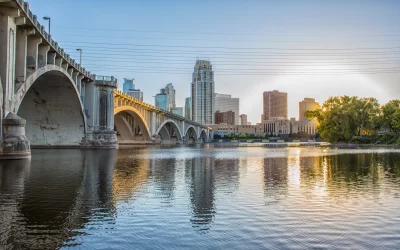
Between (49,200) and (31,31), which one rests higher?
(31,31)

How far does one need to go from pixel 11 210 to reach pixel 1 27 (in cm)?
2549

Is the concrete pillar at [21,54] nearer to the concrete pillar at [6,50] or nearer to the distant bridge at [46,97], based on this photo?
the distant bridge at [46,97]

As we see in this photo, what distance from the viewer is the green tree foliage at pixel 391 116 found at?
3863 inches

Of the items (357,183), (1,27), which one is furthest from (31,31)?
(357,183)

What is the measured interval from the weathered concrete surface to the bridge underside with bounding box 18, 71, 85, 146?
21.0m

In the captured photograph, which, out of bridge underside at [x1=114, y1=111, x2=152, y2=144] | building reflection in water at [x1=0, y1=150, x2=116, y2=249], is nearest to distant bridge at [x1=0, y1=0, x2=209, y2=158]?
bridge underside at [x1=114, y1=111, x2=152, y2=144]

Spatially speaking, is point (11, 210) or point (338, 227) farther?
point (11, 210)

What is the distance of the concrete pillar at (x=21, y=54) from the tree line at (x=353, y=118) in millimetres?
82541

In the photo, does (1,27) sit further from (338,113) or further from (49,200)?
(338,113)

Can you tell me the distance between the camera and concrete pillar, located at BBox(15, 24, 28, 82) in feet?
117

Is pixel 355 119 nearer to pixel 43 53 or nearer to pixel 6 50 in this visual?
pixel 43 53

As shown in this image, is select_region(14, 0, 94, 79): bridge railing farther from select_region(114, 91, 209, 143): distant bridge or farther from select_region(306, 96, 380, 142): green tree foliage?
select_region(306, 96, 380, 142): green tree foliage

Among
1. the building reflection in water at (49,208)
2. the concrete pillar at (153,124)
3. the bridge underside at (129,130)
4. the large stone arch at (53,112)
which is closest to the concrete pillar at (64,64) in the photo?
the large stone arch at (53,112)

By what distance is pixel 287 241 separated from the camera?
332 inches
